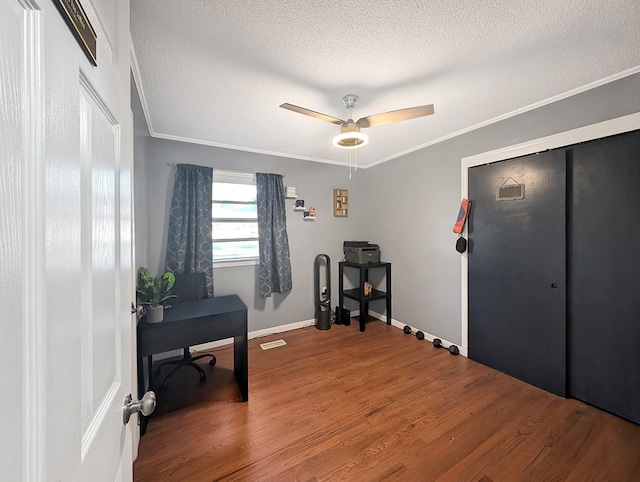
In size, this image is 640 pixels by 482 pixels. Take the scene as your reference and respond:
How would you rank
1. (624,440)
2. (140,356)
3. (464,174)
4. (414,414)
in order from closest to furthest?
1. (624,440)
2. (140,356)
3. (414,414)
4. (464,174)

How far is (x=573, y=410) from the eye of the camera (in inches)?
77.9

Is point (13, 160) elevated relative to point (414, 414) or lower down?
elevated

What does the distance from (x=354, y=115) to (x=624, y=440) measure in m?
3.10

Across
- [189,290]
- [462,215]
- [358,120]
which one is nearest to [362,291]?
[462,215]

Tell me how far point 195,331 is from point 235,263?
4.19ft

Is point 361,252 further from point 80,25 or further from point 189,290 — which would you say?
point 80,25

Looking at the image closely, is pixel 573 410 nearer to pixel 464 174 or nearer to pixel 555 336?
pixel 555 336

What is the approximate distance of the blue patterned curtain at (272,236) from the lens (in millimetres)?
3303

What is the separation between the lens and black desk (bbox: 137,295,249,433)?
1.87 m

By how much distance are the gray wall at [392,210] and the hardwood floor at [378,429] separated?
90 centimetres

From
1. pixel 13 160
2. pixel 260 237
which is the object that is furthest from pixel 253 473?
pixel 260 237

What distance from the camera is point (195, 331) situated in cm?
203

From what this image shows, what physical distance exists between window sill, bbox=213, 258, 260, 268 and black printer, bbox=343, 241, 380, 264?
4.49 ft

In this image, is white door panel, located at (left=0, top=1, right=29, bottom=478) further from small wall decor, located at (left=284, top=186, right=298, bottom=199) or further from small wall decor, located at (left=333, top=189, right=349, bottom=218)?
small wall decor, located at (left=333, top=189, right=349, bottom=218)
